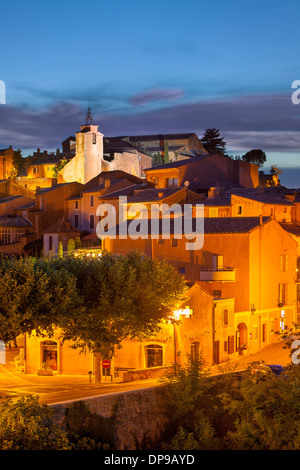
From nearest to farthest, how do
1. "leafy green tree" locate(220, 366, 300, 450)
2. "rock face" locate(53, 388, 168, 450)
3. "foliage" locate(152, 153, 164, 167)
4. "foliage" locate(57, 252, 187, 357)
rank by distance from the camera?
1. "rock face" locate(53, 388, 168, 450)
2. "leafy green tree" locate(220, 366, 300, 450)
3. "foliage" locate(57, 252, 187, 357)
4. "foliage" locate(152, 153, 164, 167)

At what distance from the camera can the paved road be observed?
26.3 meters

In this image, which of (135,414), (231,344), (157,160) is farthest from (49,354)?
(157,160)

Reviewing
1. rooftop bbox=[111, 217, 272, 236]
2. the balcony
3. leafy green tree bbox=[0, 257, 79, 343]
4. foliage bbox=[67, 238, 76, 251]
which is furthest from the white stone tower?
leafy green tree bbox=[0, 257, 79, 343]

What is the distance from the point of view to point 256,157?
9306cm

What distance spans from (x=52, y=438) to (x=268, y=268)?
2133cm

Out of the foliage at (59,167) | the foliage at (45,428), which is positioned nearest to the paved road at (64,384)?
the foliage at (45,428)

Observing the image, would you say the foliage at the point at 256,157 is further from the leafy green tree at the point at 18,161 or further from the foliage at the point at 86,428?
the foliage at the point at 86,428

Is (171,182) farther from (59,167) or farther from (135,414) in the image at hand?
(135,414)

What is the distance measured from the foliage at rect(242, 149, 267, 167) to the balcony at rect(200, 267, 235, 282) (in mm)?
54654

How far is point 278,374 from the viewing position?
→ 93.3 feet

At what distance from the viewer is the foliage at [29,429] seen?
75.5ft

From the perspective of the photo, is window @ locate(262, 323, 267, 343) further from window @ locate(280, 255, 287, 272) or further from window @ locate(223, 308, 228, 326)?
window @ locate(223, 308, 228, 326)

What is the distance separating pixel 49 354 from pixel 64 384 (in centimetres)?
439
